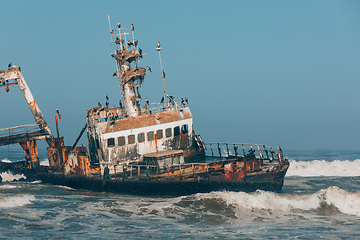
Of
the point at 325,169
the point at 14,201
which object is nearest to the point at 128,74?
the point at 14,201

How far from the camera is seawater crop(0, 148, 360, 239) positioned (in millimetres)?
21859

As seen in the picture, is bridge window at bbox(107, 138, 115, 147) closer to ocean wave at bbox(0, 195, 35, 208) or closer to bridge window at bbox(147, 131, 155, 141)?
bridge window at bbox(147, 131, 155, 141)

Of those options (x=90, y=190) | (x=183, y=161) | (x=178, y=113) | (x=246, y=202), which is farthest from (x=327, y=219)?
(x=90, y=190)

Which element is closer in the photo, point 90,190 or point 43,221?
point 43,221

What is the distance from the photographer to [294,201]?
27.5m

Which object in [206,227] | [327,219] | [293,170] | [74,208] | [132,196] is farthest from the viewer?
[293,170]

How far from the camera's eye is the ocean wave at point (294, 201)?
26688 millimetres

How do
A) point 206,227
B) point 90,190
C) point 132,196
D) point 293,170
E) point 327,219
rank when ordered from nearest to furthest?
point 206,227 < point 327,219 < point 132,196 < point 90,190 < point 293,170

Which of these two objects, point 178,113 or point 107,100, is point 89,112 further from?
point 178,113

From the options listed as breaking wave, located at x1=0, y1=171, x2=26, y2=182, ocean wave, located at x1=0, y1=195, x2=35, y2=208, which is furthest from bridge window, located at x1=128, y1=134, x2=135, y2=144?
breaking wave, located at x1=0, y1=171, x2=26, y2=182

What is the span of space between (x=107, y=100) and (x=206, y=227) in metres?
14.0

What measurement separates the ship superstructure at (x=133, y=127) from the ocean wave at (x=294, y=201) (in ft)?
20.2

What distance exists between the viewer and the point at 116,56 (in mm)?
33406

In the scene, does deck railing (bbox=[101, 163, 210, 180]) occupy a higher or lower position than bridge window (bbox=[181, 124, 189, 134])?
lower
